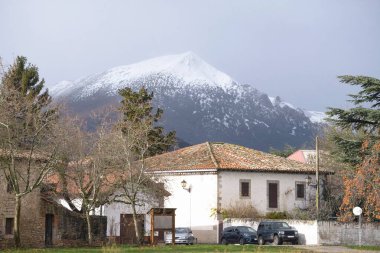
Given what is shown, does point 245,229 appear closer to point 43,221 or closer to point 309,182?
point 309,182

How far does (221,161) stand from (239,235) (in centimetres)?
985

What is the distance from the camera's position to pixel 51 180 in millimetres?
54281

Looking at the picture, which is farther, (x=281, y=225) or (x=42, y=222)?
(x=281, y=225)

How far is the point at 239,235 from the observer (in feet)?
182

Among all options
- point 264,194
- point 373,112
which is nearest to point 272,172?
point 264,194

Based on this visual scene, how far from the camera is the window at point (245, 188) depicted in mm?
63528

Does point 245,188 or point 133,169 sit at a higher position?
point 133,169

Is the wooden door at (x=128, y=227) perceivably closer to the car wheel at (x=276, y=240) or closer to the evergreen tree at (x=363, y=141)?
the car wheel at (x=276, y=240)

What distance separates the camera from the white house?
62281mm

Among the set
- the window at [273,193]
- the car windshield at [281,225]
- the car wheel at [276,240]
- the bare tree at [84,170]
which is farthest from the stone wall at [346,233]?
the bare tree at [84,170]

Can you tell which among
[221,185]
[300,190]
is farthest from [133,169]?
[300,190]

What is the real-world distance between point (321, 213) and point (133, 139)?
17475 millimetres

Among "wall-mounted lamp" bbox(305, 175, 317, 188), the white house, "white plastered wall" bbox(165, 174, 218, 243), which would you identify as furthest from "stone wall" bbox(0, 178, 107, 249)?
"wall-mounted lamp" bbox(305, 175, 317, 188)

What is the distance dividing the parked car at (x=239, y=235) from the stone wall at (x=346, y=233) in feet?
15.7
